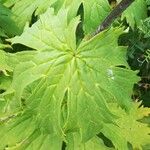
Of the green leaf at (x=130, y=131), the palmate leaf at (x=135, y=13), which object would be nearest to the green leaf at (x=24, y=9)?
the palmate leaf at (x=135, y=13)

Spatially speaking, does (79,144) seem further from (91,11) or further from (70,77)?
(91,11)

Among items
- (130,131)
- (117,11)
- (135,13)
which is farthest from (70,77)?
(135,13)

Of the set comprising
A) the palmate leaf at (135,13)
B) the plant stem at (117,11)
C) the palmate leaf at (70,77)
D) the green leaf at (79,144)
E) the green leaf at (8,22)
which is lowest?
the green leaf at (79,144)

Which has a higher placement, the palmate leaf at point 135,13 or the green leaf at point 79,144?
the palmate leaf at point 135,13

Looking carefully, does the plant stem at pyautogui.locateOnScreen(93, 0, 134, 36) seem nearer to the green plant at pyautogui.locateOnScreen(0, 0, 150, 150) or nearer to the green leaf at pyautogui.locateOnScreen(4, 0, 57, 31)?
the green plant at pyautogui.locateOnScreen(0, 0, 150, 150)

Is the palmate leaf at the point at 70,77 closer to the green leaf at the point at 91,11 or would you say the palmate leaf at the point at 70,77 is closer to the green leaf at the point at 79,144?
the green leaf at the point at 79,144

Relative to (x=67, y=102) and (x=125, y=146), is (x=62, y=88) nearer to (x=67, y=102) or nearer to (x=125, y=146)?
(x=67, y=102)
